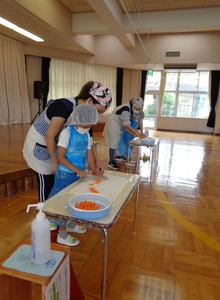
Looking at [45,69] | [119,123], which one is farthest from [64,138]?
[45,69]

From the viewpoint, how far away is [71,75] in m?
8.08

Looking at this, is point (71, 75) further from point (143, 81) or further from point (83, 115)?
point (83, 115)

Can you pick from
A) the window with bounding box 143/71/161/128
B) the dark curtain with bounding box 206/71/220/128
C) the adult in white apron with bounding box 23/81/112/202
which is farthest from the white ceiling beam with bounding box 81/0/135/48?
the dark curtain with bounding box 206/71/220/128

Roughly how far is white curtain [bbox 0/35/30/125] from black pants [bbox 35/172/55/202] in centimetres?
570

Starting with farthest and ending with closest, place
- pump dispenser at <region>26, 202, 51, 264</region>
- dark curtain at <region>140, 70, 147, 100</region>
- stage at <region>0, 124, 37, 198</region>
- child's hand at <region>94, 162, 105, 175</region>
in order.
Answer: dark curtain at <region>140, 70, 147, 100</region>, stage at <region>0, 124, 37, 198</region>, child's hand at <region>94, 162, 105, 175</region>, pump dispenser at <region>26, 202, 51, 264</region>

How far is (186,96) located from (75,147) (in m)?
9.36

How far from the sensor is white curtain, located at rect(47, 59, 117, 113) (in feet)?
25.5

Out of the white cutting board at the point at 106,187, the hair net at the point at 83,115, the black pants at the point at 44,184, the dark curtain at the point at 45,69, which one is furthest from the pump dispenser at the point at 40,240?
the dark curtain at the point at 45,69

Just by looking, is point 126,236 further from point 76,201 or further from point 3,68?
point 3,68

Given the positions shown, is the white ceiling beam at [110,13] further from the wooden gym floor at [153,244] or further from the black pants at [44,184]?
the black pants at [44,184]

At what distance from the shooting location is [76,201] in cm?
112

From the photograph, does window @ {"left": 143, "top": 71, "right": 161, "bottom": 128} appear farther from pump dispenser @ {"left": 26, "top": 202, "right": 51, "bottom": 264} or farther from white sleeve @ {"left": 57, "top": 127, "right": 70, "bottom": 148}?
pump dispenser @ {"left": 26, "top": 202, "right": 51, "bottom": 264}

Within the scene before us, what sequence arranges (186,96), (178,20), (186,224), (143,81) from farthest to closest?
(186,96)
(143,81)
(178,20)
(186,224)

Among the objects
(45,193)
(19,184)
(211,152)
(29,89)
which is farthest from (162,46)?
(45,193)
